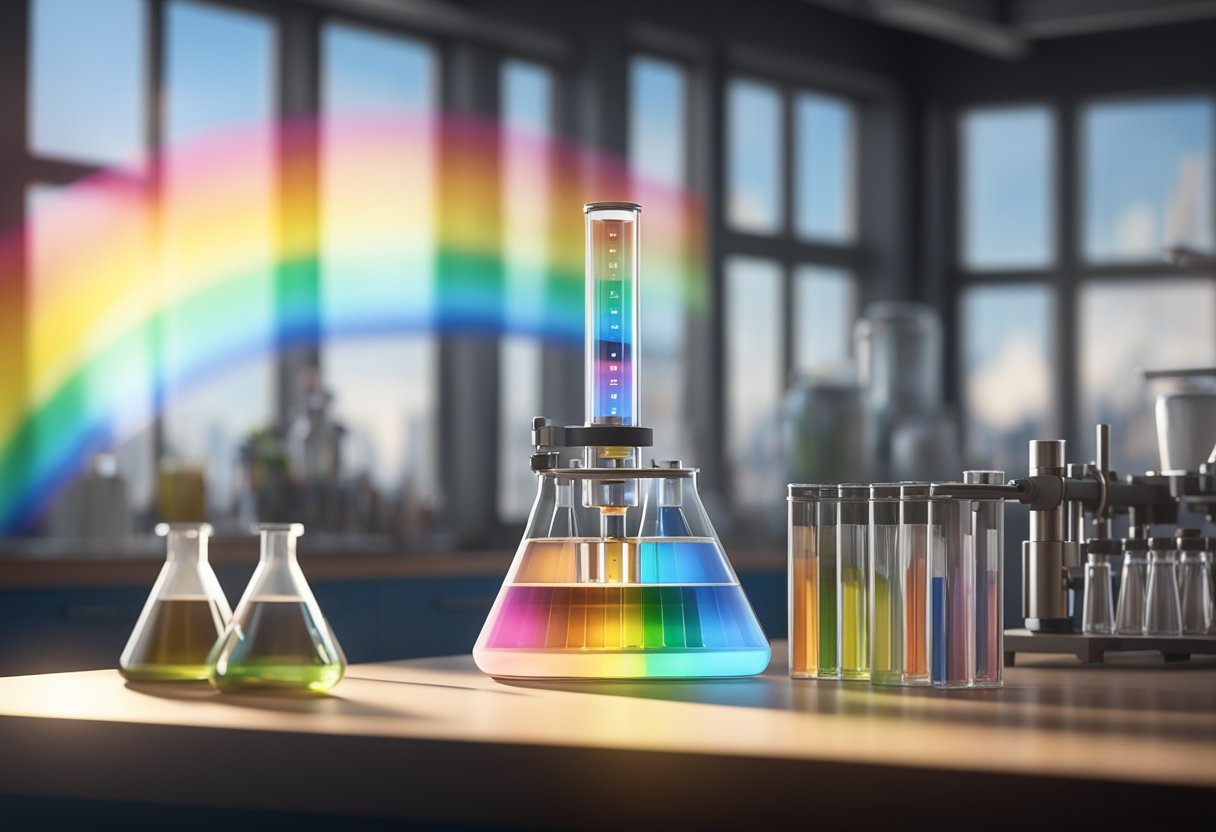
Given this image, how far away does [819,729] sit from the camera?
2.89ft

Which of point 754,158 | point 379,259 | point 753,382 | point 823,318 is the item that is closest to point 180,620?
point 379,259

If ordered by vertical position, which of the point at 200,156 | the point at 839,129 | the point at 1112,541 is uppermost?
the point at 839,129

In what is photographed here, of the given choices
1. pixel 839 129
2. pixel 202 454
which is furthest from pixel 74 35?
pixel 839 129

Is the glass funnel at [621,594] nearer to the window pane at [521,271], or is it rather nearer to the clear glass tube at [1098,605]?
the clear glass tube at [1098,605]

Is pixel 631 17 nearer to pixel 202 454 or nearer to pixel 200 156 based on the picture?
pixel 200 156

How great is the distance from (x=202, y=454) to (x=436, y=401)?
2.67ft

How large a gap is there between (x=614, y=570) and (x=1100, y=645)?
1.50 feet

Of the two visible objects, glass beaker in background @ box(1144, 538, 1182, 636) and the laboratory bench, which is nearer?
glass beaker in background @ box(1144, 538, 1182, 636)

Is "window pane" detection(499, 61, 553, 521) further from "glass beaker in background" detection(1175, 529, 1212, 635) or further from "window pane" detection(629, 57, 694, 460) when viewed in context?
"glass beaker in background" detection(1175, 529, 1212, 635)

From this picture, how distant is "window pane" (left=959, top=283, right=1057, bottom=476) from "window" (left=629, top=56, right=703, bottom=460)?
1296mm

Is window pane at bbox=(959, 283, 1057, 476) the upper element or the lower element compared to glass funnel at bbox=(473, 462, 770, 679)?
upper

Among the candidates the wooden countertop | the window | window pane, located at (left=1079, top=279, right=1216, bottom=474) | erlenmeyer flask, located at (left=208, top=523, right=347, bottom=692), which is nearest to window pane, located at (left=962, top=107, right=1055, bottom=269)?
window pane, located at (left=1079, top=279, right=1216, bottom=474)

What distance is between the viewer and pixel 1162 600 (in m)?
1.41

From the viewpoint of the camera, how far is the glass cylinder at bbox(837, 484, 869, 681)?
119 centimetres
